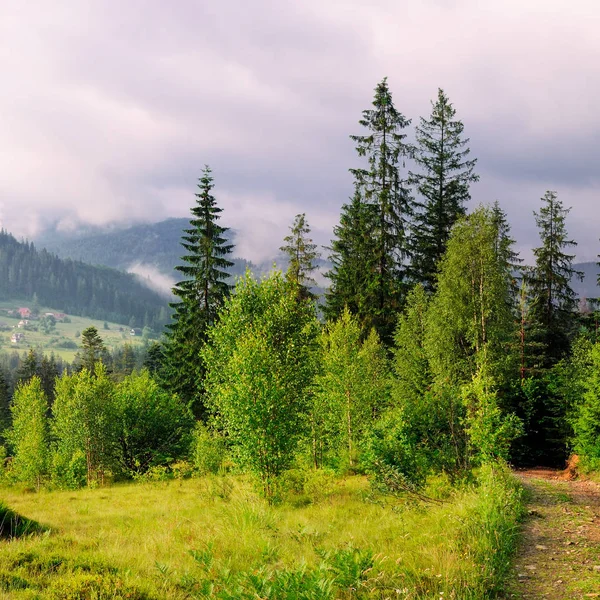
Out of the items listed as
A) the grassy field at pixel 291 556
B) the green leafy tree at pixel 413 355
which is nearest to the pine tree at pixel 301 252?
the green leafy tree at pixel 413 355

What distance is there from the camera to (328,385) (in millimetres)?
26078

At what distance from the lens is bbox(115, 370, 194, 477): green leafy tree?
37312 mm

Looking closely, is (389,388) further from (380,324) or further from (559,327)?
(559,327)

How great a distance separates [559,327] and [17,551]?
42550 mm

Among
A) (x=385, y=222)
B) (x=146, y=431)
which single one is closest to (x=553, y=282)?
(x=385, y=222)

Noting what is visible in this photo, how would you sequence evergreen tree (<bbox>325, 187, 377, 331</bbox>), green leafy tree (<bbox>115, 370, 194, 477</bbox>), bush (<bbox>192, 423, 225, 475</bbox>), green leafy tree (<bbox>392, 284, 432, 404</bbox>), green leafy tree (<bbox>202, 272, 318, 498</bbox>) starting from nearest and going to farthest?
green leafy tree (<bbox>202, 272, 318, 498</bbox>), bush (<bbox>192, 423, 225, 475</bbox>), green leafy tree (<bbox>392, 284, 432, 404</bbox>), green leafy tree (<bbox>115, 370, 194, 477</bbox>), evergreen tree (<bbox>325, 187, 377, 331</bbox>)

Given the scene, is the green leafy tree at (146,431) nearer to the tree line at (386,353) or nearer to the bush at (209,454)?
the tree line at (386,353)

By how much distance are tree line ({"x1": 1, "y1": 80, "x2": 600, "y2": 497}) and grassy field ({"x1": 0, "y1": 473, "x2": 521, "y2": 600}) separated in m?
2.62

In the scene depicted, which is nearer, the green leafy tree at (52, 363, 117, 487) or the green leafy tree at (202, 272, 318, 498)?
the green leafy tree at (202, 272, 318, 498)

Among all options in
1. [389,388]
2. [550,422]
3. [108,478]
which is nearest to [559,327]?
[550,422]

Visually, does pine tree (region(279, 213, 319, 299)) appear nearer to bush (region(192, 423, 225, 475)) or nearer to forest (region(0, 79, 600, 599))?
forest (region(0, 79, 600, 599))

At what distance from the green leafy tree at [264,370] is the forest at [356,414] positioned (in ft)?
0.27

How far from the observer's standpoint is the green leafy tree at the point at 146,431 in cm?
3731

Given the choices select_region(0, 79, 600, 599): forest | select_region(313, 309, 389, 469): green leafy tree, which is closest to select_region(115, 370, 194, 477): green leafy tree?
select_region(0, 79, 600, 599): forest
